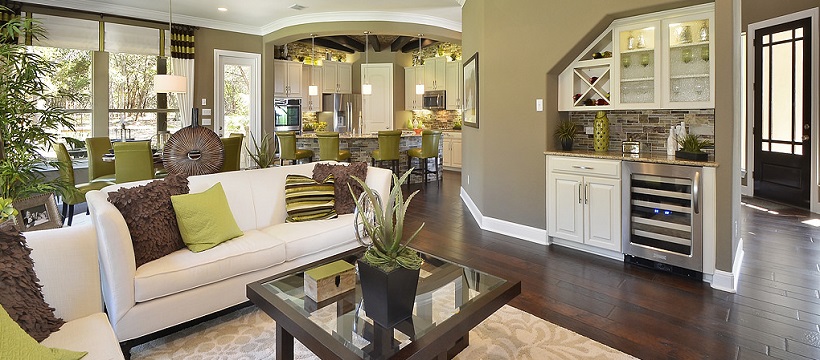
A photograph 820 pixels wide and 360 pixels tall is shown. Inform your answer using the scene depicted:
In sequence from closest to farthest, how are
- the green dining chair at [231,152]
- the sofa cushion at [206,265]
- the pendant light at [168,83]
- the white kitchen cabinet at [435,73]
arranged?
1. the sofa cushion at [206,265]
2. the pendant light at [168,83]
3. the green dining chair at [231,152]
4. the white kitchen cabinet at [435,73]

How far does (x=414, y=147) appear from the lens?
8.24 m

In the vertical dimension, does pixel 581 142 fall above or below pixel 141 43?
below

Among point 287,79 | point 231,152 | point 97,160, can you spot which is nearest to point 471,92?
point 231,152

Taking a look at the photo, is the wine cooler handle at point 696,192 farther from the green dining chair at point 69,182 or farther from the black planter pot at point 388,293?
the green dining chair at point 69,182

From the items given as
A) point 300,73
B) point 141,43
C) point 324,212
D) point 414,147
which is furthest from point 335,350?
point 300,73

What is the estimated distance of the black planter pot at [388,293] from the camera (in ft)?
5.61

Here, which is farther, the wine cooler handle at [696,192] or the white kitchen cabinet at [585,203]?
the white kitchen cabinet at [585,203]

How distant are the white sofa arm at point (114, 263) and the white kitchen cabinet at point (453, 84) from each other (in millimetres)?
8247

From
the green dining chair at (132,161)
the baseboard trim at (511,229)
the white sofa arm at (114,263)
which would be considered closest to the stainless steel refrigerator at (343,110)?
the green dining chair at (132,161)

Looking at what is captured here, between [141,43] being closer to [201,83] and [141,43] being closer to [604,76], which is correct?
[201,83]

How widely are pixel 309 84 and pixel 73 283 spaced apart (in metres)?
8.72

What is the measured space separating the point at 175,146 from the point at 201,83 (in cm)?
500

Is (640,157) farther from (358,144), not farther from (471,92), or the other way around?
(358,144)

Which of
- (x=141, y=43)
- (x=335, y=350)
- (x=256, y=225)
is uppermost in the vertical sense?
(x=141, y=43)
